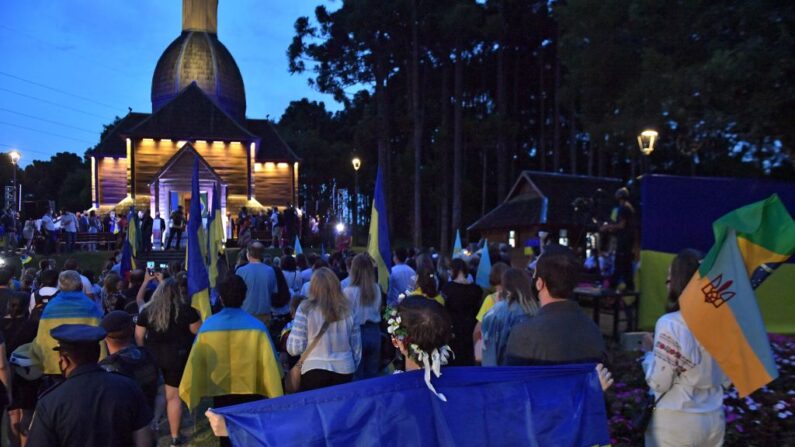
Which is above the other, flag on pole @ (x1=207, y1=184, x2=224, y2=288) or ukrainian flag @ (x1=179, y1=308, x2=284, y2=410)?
flag on pole @ (x1=207, y1=184, x2=224, y2=288)

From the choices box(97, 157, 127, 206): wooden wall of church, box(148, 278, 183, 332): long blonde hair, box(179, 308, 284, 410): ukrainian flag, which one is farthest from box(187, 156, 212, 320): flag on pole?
box(97, 157, 127, 206): wooden wall of church

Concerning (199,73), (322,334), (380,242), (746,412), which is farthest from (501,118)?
(322,334)

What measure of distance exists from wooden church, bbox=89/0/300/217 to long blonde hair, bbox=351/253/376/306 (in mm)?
28880

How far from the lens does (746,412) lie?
6.72 meters

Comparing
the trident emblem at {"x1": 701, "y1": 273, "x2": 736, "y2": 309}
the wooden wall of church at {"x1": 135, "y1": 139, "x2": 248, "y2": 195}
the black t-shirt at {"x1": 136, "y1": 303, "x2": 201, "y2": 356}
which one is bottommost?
the black t-shirt at {"x1": 136, "y1": 303, "x2": 201, "y2": 356}

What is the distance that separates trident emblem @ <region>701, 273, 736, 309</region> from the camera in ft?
12.2

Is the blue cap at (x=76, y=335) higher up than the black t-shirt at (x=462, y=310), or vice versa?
the blue cap at (x=76, y=335)

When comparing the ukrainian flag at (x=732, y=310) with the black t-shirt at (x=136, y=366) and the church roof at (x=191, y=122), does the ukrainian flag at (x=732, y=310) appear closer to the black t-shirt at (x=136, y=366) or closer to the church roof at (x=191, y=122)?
the black t-shirt at (x=136, y=366)

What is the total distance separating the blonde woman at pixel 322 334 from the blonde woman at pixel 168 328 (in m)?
1.48

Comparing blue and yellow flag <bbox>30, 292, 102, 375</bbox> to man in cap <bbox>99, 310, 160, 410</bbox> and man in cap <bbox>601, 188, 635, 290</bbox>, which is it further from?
man in cap <bbox>601, 188, 635, 290</bbox>

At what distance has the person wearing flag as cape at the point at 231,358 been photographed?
225 inches

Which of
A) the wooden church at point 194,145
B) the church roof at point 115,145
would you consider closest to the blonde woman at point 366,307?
the wooden church at point 194,145

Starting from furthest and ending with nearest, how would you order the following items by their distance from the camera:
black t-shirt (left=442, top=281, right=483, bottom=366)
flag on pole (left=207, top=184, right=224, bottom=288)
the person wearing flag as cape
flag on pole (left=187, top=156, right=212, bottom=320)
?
flag on pole (left=207, top=184, right=224, bottom=288)
flag on pole (left=187, top=156, right=212, bottom=320)
black t-shirt (left=442, top=281, right=483, bottom=366)
the person wearing flag as cape

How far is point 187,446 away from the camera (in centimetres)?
714
